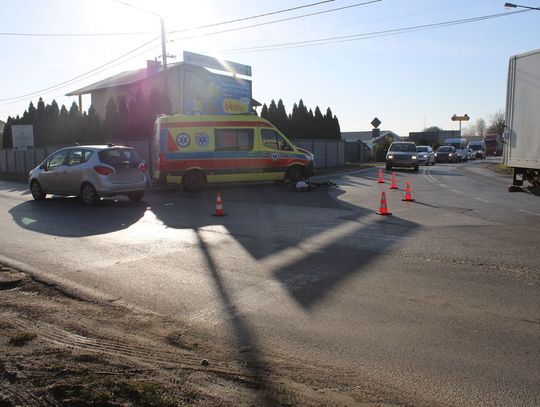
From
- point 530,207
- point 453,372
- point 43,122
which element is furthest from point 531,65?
point 43,122

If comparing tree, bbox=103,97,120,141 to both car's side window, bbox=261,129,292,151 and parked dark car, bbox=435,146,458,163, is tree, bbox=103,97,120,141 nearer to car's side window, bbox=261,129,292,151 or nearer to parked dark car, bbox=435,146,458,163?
car's side window, bbox=261,129,292,151

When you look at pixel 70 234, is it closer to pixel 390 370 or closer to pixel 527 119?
pixel 390 370

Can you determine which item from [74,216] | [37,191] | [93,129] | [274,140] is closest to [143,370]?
[74,216]

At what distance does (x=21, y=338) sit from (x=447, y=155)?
4761 cm

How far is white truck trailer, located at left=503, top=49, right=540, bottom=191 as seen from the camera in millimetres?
9695

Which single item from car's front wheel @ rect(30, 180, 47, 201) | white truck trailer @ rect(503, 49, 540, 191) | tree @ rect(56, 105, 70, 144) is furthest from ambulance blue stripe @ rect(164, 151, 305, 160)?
tree @ rect(56, 105, 70, 144)

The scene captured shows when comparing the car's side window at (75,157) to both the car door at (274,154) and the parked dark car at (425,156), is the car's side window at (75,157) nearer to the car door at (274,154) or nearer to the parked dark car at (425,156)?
the car door at (274,154)

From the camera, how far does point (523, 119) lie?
10.1m

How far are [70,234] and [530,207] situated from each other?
37.5ft

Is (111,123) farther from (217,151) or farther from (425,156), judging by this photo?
(425,156)

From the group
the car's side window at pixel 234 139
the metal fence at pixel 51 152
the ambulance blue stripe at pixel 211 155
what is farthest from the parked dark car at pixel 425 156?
the car's side window at pixel 234 139

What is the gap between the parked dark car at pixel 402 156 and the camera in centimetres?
3162

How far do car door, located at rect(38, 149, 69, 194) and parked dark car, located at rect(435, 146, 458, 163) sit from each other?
1569 inches

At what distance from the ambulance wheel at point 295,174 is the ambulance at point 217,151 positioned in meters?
0.09
